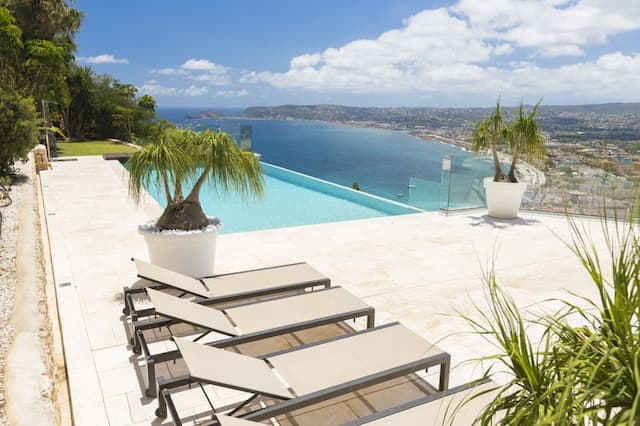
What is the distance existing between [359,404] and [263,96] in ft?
425

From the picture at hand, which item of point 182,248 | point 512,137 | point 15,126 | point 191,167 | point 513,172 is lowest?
point 182,248

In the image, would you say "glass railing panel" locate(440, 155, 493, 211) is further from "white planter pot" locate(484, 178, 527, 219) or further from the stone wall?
the stone wall

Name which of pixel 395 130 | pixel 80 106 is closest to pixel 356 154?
pixel 395 130

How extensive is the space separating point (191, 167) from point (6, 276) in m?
2.69

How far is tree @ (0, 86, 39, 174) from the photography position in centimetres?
1032

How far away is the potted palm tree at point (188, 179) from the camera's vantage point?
4.89 meters

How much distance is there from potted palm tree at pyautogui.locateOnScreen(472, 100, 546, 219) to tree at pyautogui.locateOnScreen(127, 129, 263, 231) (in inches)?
210

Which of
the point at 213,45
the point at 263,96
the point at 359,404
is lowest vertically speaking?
the point at 359,404

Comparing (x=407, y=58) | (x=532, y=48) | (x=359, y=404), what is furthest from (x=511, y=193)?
(x=407, y=58)

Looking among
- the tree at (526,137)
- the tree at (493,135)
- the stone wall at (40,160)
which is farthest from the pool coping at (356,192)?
the stone wall at (40,160)

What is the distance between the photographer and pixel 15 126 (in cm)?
1041

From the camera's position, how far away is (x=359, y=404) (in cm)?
316

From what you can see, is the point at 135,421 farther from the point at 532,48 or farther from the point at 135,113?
the point at 532,48

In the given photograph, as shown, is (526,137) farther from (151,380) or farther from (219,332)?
(151,380)
